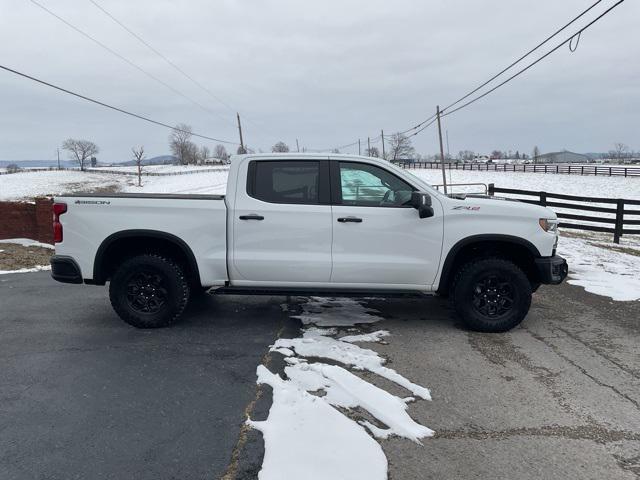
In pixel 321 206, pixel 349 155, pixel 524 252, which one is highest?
pixel 349 155

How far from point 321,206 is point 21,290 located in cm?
501

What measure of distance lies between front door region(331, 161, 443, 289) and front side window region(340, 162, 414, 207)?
0.01 meters

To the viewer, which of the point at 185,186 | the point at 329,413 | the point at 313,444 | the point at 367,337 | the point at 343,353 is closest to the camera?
the point at 313,444

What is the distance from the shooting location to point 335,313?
5738 mm

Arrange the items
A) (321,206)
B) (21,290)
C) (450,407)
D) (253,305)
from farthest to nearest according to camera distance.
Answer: (21,290)
(253,305)
(321,206)
(450,407)

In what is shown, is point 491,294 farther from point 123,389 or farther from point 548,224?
point 123,389

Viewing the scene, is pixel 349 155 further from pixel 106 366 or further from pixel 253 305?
pixel 106 366

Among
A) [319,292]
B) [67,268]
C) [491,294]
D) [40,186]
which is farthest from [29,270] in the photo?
[40,186]

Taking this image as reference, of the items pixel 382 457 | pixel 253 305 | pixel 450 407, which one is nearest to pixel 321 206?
pixel 253 305

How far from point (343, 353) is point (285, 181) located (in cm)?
192

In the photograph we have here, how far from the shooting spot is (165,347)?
464 cm

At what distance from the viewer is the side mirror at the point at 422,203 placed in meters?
4.73

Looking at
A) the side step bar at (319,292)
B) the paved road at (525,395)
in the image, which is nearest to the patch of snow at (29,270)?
the side step bar at (319,292)

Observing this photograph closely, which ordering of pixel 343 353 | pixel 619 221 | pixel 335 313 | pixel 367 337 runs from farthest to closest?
pixel 619 221 → pixel 335 313 → pixel 367 337 → pixel 343 353
